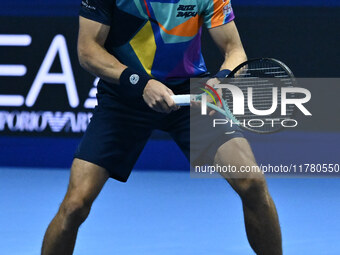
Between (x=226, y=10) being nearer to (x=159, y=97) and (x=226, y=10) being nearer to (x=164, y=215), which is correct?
(x=159, y=97)

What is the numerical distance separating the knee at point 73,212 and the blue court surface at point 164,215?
132cm

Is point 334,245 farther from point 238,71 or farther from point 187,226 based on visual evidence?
point 238,71

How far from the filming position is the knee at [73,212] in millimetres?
3541

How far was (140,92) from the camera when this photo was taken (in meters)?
3.60

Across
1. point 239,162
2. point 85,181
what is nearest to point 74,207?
point 85,181

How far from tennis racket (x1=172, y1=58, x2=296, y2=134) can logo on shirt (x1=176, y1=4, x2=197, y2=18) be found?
0.33m

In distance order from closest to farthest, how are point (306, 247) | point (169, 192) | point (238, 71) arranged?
point (238, 71) → point (306, 247) → point (169, 192)

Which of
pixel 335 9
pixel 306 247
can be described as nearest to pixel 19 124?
pixel 335 9

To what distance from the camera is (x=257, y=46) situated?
7.59 metres

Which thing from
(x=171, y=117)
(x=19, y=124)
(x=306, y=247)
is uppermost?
(x=19, y=124)

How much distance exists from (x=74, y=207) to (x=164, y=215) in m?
2.43

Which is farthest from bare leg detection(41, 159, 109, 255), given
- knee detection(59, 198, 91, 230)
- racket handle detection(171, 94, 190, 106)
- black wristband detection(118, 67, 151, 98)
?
racket handle detection(171, 94, 190, 106)

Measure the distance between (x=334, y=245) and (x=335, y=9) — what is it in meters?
3.12

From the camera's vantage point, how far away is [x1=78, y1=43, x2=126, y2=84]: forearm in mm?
3693
